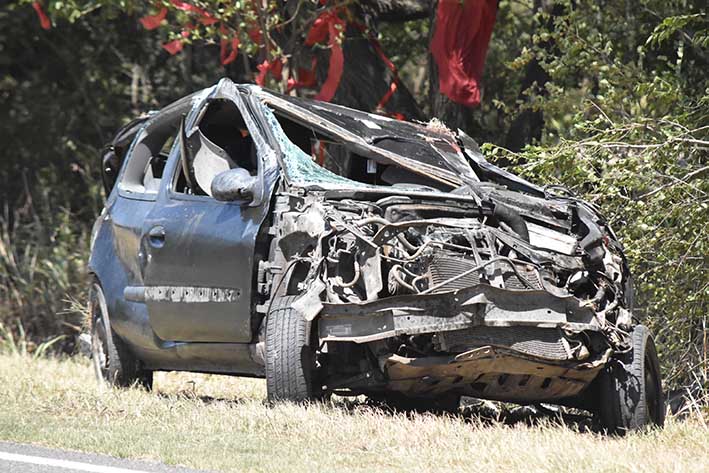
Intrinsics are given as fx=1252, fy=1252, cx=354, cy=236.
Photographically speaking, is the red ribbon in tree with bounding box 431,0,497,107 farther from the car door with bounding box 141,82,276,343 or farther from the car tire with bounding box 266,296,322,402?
the car tire with bounding box 266,296,322,402

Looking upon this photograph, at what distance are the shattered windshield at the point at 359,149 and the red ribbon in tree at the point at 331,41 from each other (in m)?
2.58

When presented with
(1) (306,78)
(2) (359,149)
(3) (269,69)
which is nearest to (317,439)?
(2) (359,149)

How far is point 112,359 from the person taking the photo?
8484 millimetres

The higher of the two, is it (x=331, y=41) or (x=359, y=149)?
(x=331, y=41)

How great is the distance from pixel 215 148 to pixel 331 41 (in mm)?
3294

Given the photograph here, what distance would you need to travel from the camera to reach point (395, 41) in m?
13.9

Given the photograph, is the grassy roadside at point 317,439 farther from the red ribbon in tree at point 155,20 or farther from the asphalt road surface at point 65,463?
the red ribbon in tree at point 155,20

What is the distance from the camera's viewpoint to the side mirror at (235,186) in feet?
22.8

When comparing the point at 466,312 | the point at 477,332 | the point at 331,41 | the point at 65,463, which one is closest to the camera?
the point at 65,463

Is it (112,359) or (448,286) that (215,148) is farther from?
(448,286)

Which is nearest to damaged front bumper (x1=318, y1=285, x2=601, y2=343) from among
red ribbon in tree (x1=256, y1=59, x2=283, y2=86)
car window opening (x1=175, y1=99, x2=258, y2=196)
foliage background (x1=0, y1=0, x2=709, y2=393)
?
car window opening (x1=175, y1=99, x2=258, y2=196)

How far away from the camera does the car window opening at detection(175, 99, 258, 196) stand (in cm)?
781

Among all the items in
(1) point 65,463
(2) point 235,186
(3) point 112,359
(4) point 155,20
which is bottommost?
(3) point 112,359

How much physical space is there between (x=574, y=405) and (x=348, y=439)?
5.16ft
